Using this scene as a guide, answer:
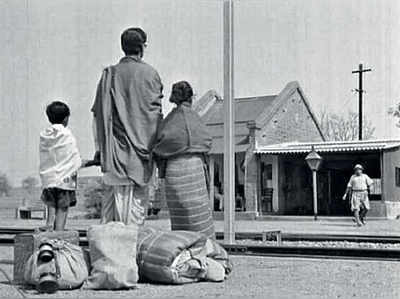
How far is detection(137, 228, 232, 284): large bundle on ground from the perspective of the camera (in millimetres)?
5387

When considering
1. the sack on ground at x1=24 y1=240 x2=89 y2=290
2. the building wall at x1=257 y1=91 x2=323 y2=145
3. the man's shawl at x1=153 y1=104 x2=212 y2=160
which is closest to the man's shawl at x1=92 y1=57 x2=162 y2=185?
the man's shawl at x1=153 y1=104 x2=212 y2=160

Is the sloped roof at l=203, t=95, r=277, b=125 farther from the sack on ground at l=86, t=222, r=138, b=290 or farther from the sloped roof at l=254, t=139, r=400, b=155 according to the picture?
the sack on ground at l=86, t=222, r=138, b=290

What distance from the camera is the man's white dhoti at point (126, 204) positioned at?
19.7 feet

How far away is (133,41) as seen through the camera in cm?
606

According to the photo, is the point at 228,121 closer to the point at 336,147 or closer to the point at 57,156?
the point at 57,156

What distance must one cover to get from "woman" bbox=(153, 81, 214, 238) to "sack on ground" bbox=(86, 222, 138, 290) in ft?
2.55

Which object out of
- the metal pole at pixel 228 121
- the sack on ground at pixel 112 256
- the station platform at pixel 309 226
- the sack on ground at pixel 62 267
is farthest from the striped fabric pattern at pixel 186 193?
the station platform at pixel 309 226

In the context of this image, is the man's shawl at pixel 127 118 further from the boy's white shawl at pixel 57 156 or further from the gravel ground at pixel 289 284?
the gravel ground at pixel 289 284

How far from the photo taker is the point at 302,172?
30.4 m

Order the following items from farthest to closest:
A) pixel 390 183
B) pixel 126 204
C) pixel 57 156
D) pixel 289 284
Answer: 1. pixel 390 183
2. pixel 126 204
3. pixel 57 156
4. pixel 289 284

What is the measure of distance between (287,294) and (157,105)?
79.2 inches

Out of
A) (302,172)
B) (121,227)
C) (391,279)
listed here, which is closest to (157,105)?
(121,227)

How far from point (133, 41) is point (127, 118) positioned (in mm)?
689

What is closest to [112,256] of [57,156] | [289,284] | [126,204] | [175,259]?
[175,259]
